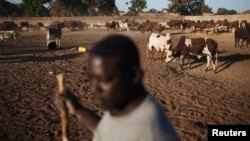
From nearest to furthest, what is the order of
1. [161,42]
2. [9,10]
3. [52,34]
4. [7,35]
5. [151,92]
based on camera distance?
1. [151,92]
2. [161,42]
3. [52,34]
4. [7,35]
5. [9,10]

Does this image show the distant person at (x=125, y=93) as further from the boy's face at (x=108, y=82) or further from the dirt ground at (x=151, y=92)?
the dirt ground at (x=151, y=92)

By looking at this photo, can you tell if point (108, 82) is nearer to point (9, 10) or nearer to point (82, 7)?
point (9, 10)

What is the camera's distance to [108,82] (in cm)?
132

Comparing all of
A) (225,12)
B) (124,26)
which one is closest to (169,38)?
(124,26)

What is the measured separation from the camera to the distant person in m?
1.30

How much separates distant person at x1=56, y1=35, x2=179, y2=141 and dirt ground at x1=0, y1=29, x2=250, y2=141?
15.5ft

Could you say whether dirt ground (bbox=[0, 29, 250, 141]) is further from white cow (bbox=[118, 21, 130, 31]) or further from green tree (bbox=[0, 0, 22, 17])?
green tree (bbox=[0, 0, 22, 17])

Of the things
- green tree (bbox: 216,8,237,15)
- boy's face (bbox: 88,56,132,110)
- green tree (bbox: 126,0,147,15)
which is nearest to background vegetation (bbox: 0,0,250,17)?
green tree (bbox: 126,0,147,15)

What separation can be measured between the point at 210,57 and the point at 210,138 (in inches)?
324

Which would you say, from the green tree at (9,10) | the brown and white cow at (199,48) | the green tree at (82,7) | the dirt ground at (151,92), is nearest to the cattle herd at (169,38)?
the brown and white cow at (199,48)

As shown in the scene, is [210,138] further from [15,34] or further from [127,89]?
[15,34]

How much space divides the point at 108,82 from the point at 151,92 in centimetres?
805

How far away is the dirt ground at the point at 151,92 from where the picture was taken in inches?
247

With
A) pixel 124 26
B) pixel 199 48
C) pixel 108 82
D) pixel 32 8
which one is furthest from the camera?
pixel 32 8
